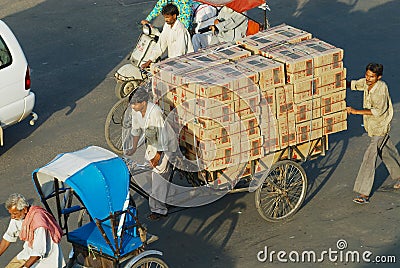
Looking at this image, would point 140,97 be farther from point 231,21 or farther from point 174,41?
point 231,21

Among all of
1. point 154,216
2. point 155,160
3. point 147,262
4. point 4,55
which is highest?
point 4,55

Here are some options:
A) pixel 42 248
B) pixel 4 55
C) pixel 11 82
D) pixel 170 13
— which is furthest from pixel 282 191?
pixel 4 55

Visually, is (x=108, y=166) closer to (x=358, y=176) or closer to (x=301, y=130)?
(x=301, y=130)

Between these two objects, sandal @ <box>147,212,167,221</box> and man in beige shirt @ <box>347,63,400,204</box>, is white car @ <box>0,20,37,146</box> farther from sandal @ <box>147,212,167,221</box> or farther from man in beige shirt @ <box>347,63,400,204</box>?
man in beige shirt @ <box>347,63,400,204</box>

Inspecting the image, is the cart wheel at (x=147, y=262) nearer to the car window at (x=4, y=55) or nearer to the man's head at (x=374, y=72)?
the man's head at (x=374, y=72)

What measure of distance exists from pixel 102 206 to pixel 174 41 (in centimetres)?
460

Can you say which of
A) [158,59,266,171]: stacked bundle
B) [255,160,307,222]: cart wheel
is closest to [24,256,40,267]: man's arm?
[158,59,266,171]: stacked bundle

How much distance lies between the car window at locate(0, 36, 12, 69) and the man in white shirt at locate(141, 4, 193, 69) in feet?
6.39

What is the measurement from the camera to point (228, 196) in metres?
11.5

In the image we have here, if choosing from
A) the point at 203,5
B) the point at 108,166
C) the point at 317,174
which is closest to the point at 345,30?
the point at 203,5

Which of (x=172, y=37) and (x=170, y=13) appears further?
(x=172, y=37)

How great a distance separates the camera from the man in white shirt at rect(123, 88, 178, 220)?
1023 centimetres

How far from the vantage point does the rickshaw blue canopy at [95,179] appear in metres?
8.70

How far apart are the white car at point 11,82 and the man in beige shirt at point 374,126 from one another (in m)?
4.81
